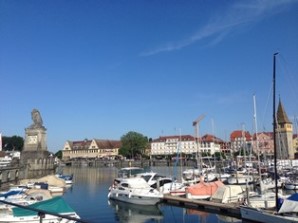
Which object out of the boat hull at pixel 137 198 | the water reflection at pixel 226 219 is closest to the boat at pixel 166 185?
the boat hull at pixel 137 198

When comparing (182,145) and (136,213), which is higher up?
(182,145)

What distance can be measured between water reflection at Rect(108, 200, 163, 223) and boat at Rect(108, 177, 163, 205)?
1.80ft

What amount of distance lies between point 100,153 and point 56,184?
143 metres

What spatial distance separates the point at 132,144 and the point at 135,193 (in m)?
136

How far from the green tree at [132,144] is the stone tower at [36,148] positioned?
87274 millimetres

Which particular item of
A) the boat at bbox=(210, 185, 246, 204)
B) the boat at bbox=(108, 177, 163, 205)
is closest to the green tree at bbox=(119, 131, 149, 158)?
the boat at bbox=(108, 177, 163, 205)

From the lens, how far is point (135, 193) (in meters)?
36.4

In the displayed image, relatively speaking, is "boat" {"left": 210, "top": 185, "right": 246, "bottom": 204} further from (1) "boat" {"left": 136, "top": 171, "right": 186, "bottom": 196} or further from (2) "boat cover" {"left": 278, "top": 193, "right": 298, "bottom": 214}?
(2) "boat cover" {"left": 278, "top": 193, "right": 298, "bottom": 214}

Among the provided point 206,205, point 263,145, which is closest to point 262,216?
point 206,205

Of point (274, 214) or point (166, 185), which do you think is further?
point (166, 185)

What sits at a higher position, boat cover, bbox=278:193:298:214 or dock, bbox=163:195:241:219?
boat cover, bbox=278:193:298:214

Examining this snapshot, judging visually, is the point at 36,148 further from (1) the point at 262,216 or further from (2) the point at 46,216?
(1) the point at 262,216

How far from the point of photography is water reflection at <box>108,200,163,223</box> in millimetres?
29750

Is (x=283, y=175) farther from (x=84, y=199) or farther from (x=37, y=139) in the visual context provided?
(x=37, y=139)
